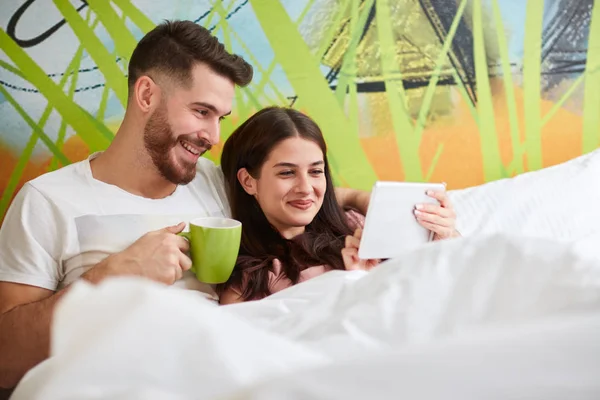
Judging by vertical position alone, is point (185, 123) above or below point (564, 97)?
above

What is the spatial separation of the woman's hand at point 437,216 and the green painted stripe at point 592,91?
728 millimetres

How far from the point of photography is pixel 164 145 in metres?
0.99

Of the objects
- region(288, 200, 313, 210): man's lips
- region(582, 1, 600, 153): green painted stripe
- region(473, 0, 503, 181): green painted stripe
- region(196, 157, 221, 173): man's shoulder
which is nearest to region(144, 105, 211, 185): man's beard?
region(196, 157, 221, 173): man's shoulder

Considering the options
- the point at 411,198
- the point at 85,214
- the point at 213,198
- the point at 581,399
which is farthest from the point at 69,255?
the point at 581,399

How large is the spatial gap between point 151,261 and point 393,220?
44 centimetres

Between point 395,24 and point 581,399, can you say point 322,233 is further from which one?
point 581,399

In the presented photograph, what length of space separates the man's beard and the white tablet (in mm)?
372

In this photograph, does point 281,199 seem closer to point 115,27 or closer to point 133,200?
point 133,200

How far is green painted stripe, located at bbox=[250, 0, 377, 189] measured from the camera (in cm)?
119

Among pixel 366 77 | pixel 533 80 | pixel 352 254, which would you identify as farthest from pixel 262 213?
pixel 533 80

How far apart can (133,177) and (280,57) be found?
1.49 ft

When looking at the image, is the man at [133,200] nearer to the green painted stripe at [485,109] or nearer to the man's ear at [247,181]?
the man's ear at [247,181]

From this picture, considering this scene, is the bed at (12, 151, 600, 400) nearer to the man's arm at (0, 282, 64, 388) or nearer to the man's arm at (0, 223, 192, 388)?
the man's arm at (0, 223, 192, 388)

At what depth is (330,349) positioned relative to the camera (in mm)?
580
